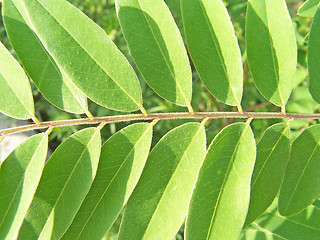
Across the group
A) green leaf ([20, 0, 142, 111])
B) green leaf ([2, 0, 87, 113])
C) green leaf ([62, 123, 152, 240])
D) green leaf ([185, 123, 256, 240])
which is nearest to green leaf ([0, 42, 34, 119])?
green leaf ([2, 0, 87, 113])

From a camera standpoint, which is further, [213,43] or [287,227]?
[287,227]

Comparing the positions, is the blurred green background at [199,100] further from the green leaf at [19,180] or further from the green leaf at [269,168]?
the green leaf at [19,180]

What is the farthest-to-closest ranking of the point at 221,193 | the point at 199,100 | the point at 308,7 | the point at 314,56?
the point at 199,100 → the point at 308,7 → the point at 314,56 → the point at 221,193

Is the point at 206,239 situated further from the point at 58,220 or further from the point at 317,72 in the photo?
the point at 317,72

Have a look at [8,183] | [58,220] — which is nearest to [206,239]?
[58,220]

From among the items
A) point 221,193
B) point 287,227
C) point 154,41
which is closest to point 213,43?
point 154,41

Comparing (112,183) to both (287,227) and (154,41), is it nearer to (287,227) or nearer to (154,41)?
(154,41)
